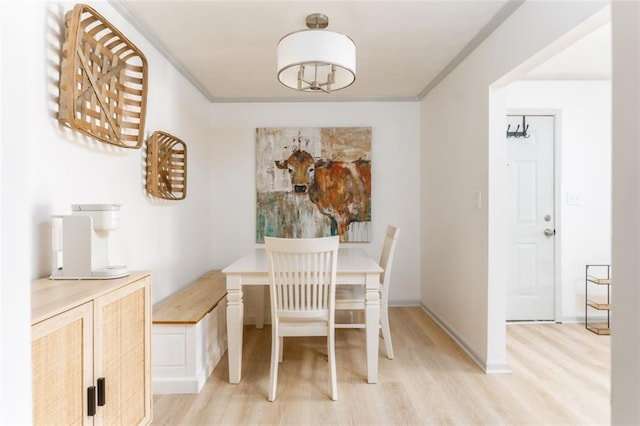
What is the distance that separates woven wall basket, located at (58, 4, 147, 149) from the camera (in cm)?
161

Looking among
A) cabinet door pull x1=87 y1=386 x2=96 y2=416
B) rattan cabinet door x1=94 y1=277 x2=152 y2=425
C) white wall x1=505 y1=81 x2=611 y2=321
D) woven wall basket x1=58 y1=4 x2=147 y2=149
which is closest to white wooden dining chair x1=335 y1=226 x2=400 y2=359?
rattan cabinet door x1=94 y1=277 x2=152 y2=425

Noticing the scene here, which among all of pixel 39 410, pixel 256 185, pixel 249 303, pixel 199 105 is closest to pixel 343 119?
pixel 256 185

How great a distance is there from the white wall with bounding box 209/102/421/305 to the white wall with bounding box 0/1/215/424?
184mm

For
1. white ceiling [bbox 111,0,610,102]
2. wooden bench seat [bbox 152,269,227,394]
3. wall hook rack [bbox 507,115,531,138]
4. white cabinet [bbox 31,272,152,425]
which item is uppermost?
white ceiling [bbox 111,0,610,102]

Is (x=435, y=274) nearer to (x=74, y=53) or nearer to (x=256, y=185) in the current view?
(x=256, y=185)

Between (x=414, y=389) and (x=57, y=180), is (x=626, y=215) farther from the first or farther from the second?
(x=57, y=180)

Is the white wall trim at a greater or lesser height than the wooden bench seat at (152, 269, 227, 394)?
lesser

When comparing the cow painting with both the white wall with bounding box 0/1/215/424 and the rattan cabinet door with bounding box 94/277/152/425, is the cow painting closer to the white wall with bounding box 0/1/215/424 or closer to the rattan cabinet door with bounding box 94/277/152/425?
the white wall with bounding box 0/1/215/424

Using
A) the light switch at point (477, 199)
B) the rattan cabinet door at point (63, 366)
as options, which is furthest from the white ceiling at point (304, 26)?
the rattan cabinet door at point (63, 366)

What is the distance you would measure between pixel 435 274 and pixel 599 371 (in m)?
1.51

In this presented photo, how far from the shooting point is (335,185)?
13.5 feet

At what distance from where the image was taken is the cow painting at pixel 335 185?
162 inches

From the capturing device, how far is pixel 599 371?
2525 millimetres

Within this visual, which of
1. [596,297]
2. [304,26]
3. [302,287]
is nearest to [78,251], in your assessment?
[302,287]
